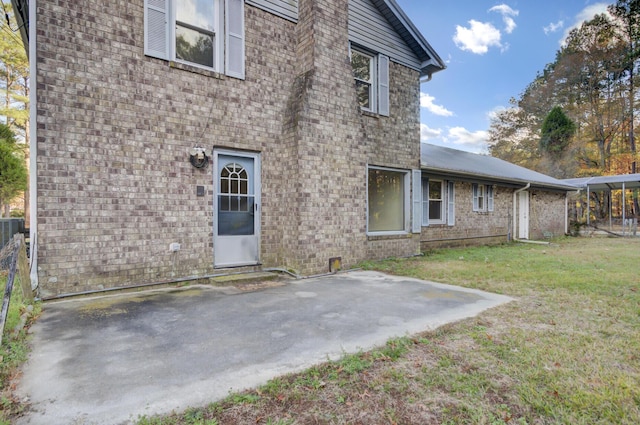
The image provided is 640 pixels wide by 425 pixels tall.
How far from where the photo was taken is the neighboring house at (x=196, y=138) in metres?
4.46

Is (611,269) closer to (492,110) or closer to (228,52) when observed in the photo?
(228,52)

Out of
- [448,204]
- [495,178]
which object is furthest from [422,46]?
[495,178]

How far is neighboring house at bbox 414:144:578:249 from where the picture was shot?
1032cm

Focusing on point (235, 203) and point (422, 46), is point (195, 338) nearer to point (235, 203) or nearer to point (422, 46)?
point (235, 203)

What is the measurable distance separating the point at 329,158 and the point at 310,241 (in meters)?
1.65

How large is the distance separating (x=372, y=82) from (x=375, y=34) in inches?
43.3

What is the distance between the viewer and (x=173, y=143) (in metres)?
5.23

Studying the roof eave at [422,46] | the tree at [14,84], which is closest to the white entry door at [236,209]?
the roof eave at [422,46]

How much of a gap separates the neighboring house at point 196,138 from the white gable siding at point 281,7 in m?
0.02

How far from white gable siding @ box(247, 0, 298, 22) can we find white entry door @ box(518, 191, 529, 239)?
11854 mm

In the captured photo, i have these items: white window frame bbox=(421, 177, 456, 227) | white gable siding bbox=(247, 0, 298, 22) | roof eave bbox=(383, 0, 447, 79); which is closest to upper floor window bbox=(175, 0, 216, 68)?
white gable siding bbox=(247, 0, 298, 22)

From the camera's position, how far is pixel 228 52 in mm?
5738

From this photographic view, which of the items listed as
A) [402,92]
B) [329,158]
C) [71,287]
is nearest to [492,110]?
[402,92]

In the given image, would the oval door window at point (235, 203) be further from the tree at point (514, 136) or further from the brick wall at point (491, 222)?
the tree at point (514, 136)
